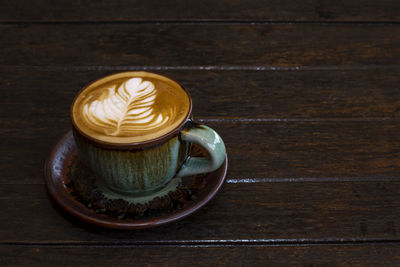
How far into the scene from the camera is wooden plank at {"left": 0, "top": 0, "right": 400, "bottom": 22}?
0.99 m

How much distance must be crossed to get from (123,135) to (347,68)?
48cm

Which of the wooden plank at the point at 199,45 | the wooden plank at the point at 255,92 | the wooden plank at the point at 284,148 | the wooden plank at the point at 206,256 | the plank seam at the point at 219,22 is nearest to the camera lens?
the wooden plank at the point at 206,256

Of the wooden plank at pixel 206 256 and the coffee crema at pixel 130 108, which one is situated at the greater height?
the coffee crema at pixel 130 108

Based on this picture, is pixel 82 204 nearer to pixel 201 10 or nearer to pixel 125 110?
pixel 125 110

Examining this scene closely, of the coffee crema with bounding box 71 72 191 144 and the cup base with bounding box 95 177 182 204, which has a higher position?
the coffee crema with bounding box 71 72 191 144

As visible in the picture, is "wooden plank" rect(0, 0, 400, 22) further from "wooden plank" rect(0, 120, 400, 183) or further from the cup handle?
the cup handle

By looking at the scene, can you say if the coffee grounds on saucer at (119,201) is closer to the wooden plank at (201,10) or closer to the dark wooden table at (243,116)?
the dark wooden table at (243,116)

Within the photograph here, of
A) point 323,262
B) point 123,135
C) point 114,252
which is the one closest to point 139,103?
point 123,135

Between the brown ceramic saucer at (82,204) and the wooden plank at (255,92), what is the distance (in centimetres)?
12

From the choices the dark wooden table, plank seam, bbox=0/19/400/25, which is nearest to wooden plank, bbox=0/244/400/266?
the dark wooden table

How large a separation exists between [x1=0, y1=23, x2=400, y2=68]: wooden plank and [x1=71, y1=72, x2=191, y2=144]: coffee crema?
0.25 meters

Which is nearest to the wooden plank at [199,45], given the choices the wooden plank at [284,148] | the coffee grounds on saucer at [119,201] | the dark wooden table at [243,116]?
the dark wooden table at [243,116]

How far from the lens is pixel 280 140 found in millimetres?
678

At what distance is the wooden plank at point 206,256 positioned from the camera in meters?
0.52
